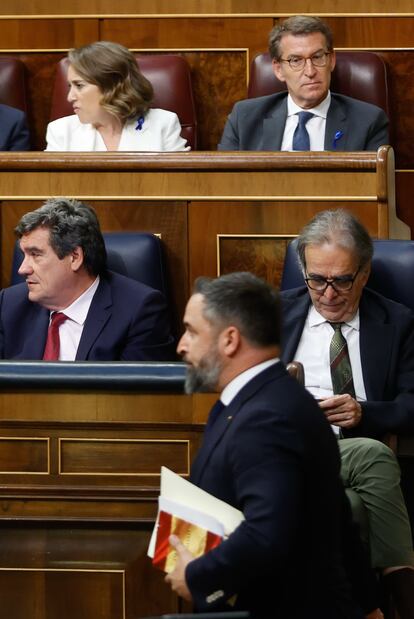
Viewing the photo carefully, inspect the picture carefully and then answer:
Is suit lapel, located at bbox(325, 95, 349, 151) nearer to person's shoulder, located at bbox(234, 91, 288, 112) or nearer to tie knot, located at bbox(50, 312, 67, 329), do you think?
person's shoulder, located at bbox(234, 91, 288, 112)

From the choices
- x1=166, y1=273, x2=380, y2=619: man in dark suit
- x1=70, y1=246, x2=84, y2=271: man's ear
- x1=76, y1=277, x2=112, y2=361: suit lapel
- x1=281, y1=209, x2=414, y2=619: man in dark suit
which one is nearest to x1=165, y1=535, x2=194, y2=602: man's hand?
x1=166, y1=273, x2=380, y2=619: man in dark suit

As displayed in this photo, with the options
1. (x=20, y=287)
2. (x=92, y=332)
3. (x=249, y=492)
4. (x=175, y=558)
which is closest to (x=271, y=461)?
(x=249, y=492)

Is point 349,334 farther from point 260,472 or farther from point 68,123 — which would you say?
point 68,123

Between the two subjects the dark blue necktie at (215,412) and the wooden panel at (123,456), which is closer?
the dark blue necktie at (215,412)

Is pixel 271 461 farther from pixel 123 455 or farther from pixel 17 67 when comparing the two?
pixel 17 67

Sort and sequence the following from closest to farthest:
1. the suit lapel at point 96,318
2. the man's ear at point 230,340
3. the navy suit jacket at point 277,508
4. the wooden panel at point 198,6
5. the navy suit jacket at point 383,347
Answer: the navy suit jacket at point 277,508 < the man's ear at point 230,340 < the navy suit jacket at point 383,347 < the suit lapel at point 96,318 < the wooden panel at point 198,6

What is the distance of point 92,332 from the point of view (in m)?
2.21

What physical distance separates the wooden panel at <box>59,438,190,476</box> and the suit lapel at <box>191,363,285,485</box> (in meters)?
0.21

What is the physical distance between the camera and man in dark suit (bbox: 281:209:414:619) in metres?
1.98

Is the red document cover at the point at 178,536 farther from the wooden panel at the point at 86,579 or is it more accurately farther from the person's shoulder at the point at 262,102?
the person's shoulder at the point at 262,102

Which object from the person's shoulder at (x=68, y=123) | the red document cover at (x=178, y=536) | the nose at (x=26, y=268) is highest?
the person's shoulder at (x=68, y=123)

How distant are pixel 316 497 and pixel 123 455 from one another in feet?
1.26

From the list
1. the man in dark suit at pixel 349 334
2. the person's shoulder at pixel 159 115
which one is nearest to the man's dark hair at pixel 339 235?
the man in dark suit at pixel 349 334

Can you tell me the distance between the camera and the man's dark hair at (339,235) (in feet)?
6.88
